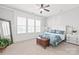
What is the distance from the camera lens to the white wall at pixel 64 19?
4.58 feet

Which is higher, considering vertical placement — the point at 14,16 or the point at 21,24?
the point at 14,16

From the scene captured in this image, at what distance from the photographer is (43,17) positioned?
5.16 feet

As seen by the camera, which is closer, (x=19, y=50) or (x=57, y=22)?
(x=19, y=50)

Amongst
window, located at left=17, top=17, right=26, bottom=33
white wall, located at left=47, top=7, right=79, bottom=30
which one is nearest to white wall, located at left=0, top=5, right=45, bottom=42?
window, located at left=17, top=17, right=26, bottom=33

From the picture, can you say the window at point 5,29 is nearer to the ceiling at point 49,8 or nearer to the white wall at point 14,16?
the white wall at point 14,16

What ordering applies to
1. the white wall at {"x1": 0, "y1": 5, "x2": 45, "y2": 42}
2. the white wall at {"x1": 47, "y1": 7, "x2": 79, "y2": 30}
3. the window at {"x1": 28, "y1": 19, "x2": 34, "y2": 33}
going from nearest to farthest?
the white wall at {"x1": 0, "y1": 5, "x2": 45, "y2": 42} < the white wall at {"x1": 47, "y1": 7, "x2": 79, "y2": 30} < the window at {"x1": 28, "y1": 19, "x2": 34, "y2": 33}

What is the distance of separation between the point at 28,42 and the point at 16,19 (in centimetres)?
60

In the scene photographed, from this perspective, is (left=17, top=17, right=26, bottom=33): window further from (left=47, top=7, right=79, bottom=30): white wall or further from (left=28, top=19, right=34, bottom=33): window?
(left=47, top=7, right=79, bottom=30): white wall

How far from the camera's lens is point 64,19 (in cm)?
152

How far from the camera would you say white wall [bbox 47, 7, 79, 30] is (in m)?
1.40

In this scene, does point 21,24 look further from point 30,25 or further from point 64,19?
point 64,19

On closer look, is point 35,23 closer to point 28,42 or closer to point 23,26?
point 23,26

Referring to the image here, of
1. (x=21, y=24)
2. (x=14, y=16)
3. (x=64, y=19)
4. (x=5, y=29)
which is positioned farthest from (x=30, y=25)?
(x=64, y=19)
